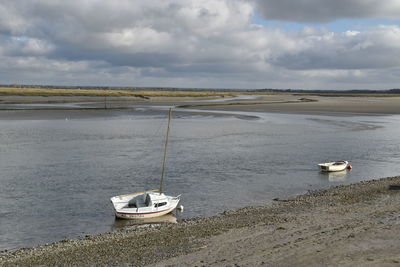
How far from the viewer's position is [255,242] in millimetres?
16312

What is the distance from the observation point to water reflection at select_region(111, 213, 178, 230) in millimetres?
21109

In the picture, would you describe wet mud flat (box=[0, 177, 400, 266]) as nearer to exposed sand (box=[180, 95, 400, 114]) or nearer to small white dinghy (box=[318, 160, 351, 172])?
small white dinghy (box=[318, 160, 351, 172])

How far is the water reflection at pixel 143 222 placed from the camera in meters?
21.1

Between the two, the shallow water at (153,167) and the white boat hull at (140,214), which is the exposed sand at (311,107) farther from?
the white boat hull at (140,214)

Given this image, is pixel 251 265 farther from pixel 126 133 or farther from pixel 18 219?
pixel 126 133

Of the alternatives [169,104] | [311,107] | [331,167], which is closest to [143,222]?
[331,167]

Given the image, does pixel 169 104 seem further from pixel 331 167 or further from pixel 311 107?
pixel 331 167

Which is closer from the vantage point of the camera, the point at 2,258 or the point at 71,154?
the point at 2,258

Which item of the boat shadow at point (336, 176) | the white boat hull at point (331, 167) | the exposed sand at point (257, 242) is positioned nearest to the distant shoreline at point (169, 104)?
the white boat hull at point (331, 167)

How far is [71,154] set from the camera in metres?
39.3

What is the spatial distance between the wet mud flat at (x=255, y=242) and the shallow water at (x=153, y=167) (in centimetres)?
232

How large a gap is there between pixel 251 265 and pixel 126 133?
43395 millimetres

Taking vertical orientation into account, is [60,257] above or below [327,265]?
below

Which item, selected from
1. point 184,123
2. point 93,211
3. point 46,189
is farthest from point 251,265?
point 184,123
